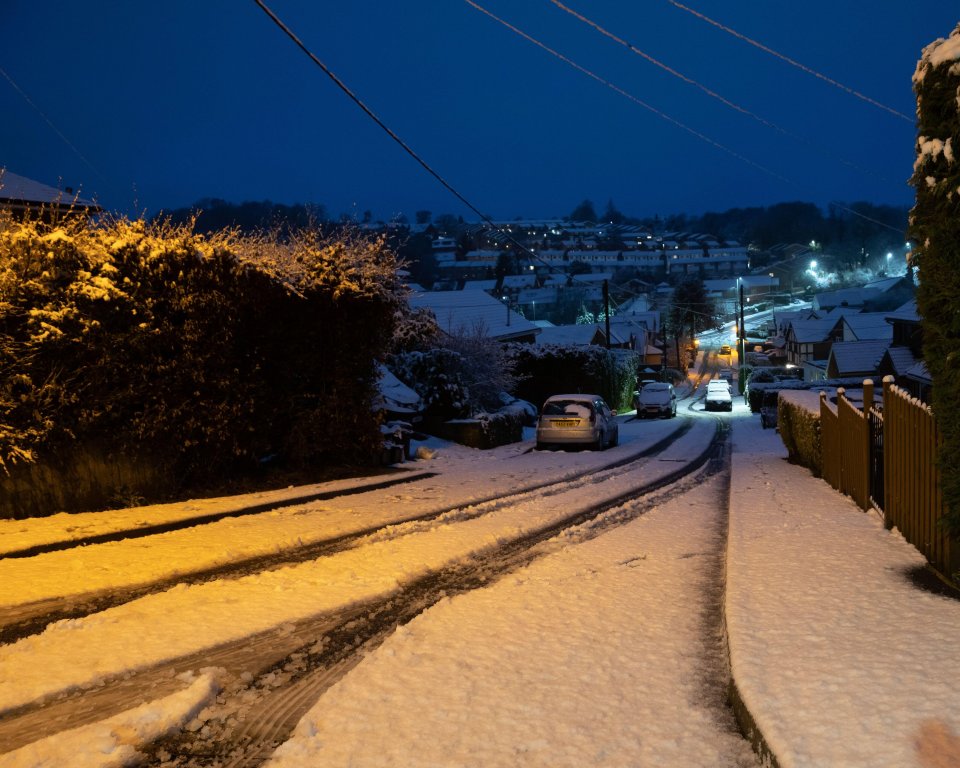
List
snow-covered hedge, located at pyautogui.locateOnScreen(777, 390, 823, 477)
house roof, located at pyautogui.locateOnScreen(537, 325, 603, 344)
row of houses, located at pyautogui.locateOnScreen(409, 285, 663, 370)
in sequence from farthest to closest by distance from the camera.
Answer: house roof, located at pyautogui.locateOnScreen(537, 325, 603, 344)
row of houses, located at pyautogui.locateOnScreen(409, 285, 663, 370)
snow-covered hedge, located at pyautogui.locateOnScreen(777, 390, 823, 477)

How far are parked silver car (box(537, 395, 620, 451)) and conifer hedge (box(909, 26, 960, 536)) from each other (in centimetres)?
1580

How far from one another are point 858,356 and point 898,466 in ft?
163

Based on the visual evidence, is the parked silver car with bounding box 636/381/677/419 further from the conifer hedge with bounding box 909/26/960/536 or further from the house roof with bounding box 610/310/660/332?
the house roof with bounding box 610/310/660/332

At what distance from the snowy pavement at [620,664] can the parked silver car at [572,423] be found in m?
13.0

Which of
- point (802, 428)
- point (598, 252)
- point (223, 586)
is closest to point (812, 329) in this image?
point (802, 428)

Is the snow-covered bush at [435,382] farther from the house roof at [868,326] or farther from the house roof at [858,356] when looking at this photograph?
the house roof at [868,326]

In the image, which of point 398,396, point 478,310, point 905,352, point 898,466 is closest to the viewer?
point 898,466

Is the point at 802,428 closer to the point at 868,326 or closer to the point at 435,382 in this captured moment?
the point at 435,382

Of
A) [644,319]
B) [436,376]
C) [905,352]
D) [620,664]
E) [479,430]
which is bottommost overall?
[620,664]

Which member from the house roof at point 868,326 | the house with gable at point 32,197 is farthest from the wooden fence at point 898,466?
the house roof at point 868,326

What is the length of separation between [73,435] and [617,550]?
7.05m

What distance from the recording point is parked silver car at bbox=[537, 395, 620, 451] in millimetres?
21781

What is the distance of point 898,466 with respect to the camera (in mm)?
7676

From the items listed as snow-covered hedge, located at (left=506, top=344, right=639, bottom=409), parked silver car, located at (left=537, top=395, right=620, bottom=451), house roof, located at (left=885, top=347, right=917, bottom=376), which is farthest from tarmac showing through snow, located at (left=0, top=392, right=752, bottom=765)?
house roof, located at (left=885, top=347, right=917, bottom=376)
